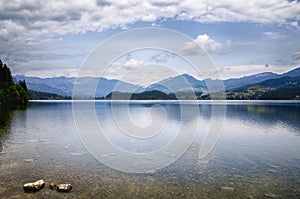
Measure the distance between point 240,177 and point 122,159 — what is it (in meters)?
14.5

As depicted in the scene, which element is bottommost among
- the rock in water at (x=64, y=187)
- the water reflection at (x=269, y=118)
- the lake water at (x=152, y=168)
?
the water reflection at (x=269, y=118)

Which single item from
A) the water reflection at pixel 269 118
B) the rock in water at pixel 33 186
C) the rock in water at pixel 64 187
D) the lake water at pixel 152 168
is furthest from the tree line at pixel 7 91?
the rock in water at pixel 64 187

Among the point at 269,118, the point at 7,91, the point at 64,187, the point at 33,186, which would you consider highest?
the point at 7,91

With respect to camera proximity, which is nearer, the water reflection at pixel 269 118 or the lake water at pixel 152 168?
the lake water at pixel 152 168

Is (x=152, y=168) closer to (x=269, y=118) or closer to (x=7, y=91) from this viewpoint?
(x=269, y=118)

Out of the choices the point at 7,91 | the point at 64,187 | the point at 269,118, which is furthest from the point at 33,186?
the point at 7,91

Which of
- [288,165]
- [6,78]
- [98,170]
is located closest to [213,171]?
[288,165]

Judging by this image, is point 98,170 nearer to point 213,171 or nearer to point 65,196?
point 65,196

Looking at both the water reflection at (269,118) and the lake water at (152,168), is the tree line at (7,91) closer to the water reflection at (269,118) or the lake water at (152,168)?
the lake water at (152,168)

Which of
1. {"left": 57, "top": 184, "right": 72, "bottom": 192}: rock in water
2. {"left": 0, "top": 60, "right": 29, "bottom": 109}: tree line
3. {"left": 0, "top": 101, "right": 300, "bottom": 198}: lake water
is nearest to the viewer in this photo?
{"left": 57, "top": 184, "right": 72, "bottom": 192}: rock in water

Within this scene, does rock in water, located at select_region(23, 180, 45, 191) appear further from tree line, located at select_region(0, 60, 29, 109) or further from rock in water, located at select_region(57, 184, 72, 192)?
tree line, located at select_region(0, 60, 29, 109)

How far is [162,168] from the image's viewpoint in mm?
27969

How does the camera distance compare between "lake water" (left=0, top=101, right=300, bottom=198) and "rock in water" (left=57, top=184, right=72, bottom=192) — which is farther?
"lake water" (left=0, top=101, right=300, bottom=198)

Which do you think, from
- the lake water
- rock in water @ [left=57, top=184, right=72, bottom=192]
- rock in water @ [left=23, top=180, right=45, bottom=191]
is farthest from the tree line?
rock in water @ [left=57, top=184, right=72, bottom=192]
